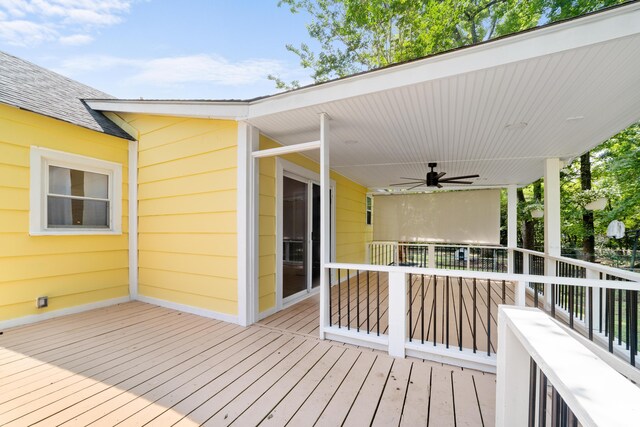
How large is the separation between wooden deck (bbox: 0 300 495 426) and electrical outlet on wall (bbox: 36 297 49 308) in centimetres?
28

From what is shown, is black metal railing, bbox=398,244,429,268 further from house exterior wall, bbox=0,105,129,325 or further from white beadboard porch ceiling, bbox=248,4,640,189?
house exterior wall, bbox=0,105,129,325

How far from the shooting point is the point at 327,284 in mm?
3033

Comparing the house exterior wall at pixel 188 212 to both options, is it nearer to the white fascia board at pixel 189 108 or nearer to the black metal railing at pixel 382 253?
the white fascia board at pixel 189 108

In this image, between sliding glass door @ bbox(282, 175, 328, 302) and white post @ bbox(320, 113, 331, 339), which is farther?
sliding glass door @ bbox(282, 175, 328, 302)

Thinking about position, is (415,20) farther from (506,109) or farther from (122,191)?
(122,191)

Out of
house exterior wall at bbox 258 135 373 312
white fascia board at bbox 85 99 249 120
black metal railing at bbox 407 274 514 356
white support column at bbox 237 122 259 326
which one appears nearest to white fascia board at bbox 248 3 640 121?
white fascia board at bbox 85 99 249 120

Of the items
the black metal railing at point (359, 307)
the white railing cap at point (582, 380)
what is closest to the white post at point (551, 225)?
the black metal railing at point (359, 307)

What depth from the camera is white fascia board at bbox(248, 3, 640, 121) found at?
67.7 inches

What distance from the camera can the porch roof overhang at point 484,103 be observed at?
6.19ft

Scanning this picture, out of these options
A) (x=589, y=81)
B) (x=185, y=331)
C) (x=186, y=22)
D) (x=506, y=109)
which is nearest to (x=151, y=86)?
(x=186, y=22)

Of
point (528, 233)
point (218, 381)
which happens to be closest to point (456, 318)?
point (218, 381)

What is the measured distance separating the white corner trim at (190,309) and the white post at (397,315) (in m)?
1.89

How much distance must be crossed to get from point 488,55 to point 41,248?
16.5 ft

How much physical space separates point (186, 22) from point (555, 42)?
22.0 feet
